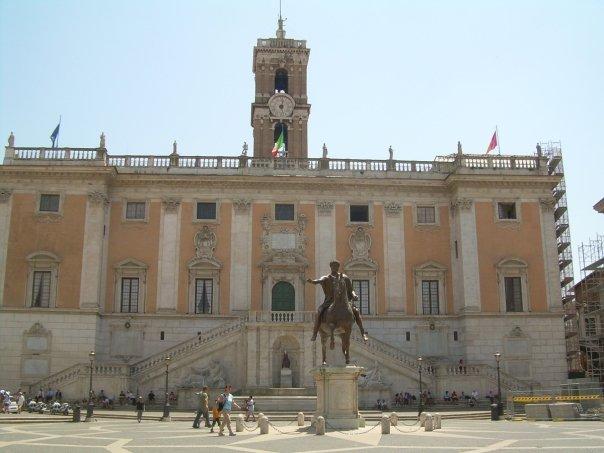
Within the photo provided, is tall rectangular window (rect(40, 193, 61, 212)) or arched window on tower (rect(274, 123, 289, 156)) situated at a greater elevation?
arched window on tower (rect(274, 123, 289, 156))

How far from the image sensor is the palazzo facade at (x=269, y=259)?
129ft

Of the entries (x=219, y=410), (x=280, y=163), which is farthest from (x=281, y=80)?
(x=219, y=410)

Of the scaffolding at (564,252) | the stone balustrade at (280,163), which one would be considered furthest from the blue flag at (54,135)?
the scaffolding at (564,252)

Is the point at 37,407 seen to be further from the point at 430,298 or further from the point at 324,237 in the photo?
the point at 430,298

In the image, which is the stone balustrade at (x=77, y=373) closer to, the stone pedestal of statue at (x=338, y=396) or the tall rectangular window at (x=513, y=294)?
the stone pedestal of statue at (x=338, y=396)

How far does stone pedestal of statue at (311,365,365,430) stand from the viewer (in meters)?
20.4

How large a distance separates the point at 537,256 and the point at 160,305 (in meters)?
22.6

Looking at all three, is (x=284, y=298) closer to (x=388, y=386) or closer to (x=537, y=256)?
(x=388, y=386)

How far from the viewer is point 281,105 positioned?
5538cm

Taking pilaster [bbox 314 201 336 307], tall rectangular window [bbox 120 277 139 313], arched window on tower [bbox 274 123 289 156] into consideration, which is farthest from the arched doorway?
arched window on tower [bbox 274 123 289 156]

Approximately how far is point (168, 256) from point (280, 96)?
18997mm

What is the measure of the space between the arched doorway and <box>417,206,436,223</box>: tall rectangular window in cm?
903

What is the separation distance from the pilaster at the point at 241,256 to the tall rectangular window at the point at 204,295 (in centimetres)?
123

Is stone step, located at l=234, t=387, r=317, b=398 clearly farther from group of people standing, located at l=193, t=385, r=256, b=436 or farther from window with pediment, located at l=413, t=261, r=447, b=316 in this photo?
group of people standing, located at l=193, t=385, r=256, b=436
